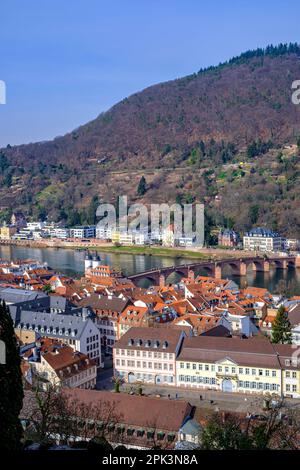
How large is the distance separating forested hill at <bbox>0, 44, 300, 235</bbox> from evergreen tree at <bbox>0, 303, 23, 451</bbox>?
57.9 meters

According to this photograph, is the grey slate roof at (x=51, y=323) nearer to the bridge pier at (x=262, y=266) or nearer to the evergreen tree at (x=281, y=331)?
the evergreen tree at (x=281, y=331)

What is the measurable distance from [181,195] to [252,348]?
51.0 meters

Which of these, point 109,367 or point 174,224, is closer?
point 109,367

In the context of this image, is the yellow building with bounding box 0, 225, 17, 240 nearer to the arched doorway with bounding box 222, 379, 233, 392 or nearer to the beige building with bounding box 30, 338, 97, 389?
the beige building with bounding box 30, 338, 97, 389

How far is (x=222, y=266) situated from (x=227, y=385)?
24.9 metres

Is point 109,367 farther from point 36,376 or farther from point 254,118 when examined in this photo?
point 254,118

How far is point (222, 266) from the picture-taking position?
1614 inches

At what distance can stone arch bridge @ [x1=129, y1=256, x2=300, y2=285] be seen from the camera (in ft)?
116

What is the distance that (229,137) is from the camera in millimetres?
92750

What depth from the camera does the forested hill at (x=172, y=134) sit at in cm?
7981
